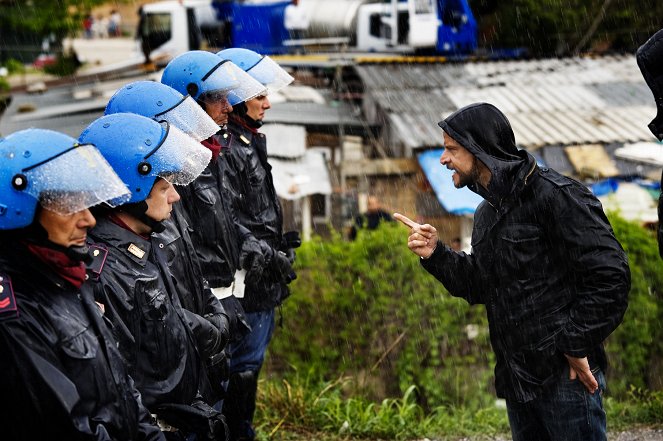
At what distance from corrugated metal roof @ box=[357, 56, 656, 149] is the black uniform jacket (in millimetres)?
11855

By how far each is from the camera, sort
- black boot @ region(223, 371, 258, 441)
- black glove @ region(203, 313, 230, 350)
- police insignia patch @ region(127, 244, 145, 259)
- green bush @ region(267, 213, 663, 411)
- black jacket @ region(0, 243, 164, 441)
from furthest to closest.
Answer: green bush @ region(267, 213, 663, 411) < black boot @ region(223, 371, 258, 441) < black glove @ region(203, 313, 230, 350) < police insignia patch @ region(127, 244, 145, 259) < black jacket @ region(0, 243, 164, 441)

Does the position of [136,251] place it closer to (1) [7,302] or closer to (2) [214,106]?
(1) [7,302]

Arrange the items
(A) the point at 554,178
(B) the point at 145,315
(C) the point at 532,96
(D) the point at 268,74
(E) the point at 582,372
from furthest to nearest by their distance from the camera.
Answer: (C) the point at 532,96 < (D) the point at 268,74 < (A) the point at 554,178 < (E) the point at 582,372 < (B) the point at 145,315

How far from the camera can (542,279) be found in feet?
13.1

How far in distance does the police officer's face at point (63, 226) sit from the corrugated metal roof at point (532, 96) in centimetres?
1258

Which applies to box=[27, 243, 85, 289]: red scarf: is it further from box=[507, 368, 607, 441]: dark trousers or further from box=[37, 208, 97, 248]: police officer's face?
box=[507, 368, 607, 441]: dark trousers

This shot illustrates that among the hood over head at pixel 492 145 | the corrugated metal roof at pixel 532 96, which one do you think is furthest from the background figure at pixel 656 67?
the corrugated metal roof at pixel 532 96

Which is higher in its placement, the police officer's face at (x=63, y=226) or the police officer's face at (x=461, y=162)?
the police officer's face at (x=63, y=226)

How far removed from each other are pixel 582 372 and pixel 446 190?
10.7 metres

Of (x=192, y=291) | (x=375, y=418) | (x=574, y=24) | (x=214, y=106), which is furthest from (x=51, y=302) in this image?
(x=574, y=24)

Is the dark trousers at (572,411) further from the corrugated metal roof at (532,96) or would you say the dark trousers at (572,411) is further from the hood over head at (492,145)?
the corrugated metal roof at (532,96)

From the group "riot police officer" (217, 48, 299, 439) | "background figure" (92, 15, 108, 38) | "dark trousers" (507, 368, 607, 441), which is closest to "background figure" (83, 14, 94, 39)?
"background figure" (92, 15, 108, 38)

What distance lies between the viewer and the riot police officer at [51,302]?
2.70 m

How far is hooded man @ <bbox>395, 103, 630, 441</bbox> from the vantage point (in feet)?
12.6
